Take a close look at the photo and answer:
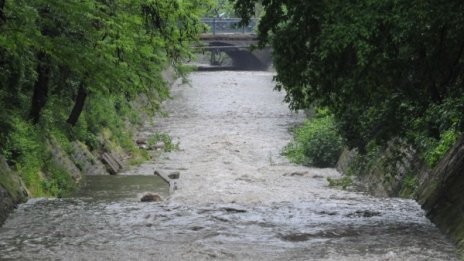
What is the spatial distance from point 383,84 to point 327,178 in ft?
35.4

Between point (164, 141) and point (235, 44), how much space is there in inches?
1464

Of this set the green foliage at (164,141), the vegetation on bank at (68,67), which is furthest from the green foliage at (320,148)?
the vegetation on bank at (68,67)

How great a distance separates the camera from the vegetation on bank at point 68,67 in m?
10.9

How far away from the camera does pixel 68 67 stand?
1103cm

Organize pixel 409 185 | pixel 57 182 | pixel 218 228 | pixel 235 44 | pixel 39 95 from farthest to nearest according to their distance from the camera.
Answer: pixel 235 44 < pixel 39 95 < pixel 57 182 < pixel 409 185 < pixel 218 228

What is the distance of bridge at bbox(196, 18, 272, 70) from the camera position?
5909 cm

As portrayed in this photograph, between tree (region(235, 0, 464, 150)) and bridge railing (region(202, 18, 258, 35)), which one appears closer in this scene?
tree (region(235, 0, 464, 150))

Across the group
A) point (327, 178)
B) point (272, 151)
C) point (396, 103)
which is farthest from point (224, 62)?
point (396, 103)

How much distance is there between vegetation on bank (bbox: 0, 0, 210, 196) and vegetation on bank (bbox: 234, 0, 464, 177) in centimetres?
283

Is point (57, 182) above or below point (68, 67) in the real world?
below

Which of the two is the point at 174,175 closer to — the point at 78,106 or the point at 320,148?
the point at 78,106

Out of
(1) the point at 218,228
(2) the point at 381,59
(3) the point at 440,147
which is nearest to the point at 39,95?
(1) the point at 218,228

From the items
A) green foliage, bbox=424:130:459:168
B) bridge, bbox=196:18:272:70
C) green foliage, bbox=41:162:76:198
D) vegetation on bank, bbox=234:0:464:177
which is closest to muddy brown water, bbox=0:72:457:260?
green foliage, bbox=41:162:76:198

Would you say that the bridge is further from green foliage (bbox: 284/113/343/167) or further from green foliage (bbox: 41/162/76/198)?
green foliage (bbox: 41/162/76/198)
